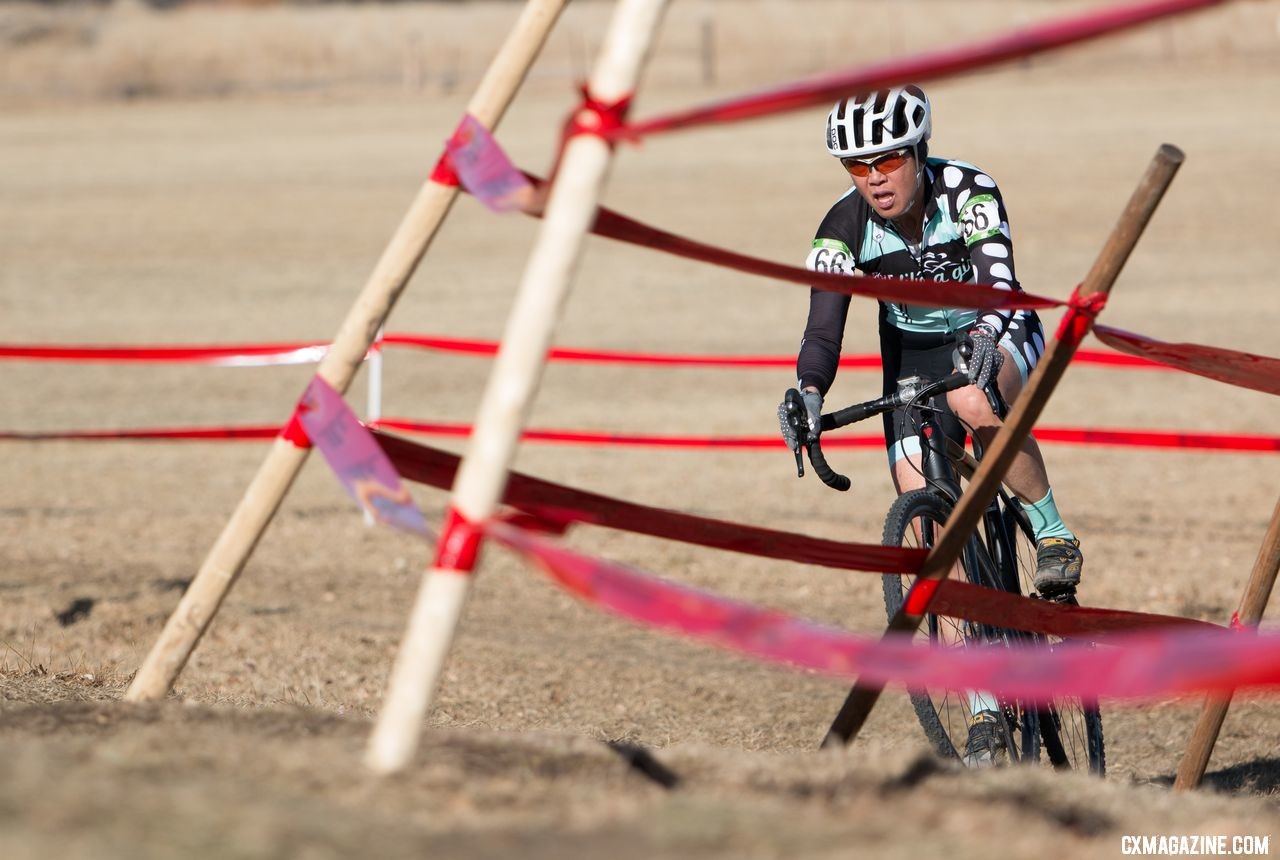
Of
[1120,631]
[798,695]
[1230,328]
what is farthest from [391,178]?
[1120,631]

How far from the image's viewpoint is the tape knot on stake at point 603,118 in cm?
280

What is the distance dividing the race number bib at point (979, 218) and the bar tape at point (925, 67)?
2.05 meters

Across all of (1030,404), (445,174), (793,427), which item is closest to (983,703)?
(793,427)

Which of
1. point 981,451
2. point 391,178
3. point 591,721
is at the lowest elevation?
point 591,721

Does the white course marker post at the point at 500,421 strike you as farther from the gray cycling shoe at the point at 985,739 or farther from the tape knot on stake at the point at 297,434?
the gray cycling shoe at the point at 985,739

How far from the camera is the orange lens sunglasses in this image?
15.9 ft

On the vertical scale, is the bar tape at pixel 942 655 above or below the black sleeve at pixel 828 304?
below

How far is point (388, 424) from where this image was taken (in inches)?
314

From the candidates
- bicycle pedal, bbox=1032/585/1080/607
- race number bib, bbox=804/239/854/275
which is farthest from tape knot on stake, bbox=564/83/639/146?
bicycle pedal, bbox=1032/585/1080/607

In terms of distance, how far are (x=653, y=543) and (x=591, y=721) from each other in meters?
2.88

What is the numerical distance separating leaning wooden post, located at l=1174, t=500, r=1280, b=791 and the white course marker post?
253 cm

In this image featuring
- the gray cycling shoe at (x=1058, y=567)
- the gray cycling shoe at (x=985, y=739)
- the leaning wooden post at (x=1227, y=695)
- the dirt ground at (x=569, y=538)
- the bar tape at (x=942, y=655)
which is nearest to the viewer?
the bar tape at (x=942, y=655)

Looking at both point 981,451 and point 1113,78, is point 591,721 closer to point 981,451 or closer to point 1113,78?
point 981,451

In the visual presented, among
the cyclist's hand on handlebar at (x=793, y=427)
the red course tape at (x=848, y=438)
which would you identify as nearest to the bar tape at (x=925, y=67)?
the cyclist's hand on handlebar at (x=793, y=427)
